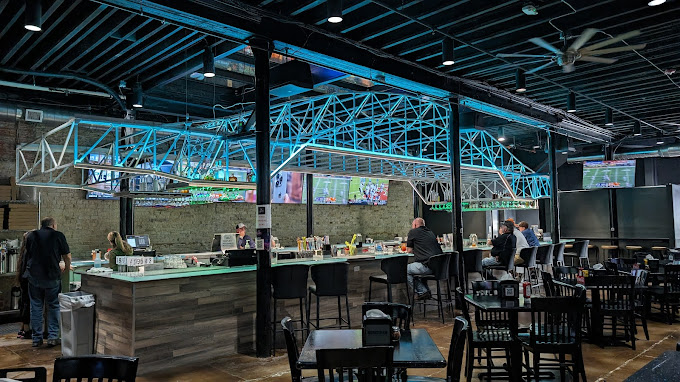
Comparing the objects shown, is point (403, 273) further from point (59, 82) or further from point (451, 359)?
point (59, 82)

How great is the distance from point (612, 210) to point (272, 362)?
12910 mm

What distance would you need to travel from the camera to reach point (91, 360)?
2.73 meters

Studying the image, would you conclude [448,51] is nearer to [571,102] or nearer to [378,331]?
[571,102]

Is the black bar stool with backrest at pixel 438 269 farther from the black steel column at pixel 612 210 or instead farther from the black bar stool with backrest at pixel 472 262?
the black steel column at pixel 612 210

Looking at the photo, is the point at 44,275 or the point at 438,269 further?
the point at 438,269

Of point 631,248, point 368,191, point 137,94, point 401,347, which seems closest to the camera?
point 401,347

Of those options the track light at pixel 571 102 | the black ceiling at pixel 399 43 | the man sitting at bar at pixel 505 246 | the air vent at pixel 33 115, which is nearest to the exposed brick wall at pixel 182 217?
the air vent at pixel 33 115

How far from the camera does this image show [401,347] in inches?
137

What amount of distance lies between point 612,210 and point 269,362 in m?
12.9

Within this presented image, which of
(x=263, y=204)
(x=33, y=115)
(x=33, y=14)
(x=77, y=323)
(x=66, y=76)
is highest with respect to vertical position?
(x=66, y=76)

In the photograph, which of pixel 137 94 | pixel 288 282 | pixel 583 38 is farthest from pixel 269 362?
pixel 137 94

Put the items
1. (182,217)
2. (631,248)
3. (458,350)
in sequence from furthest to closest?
1. (631,248)
2. (182,217)
3. (458,350)

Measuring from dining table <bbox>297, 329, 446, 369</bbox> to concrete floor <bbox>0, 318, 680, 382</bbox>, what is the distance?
5.48 feet

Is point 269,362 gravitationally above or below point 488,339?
below
